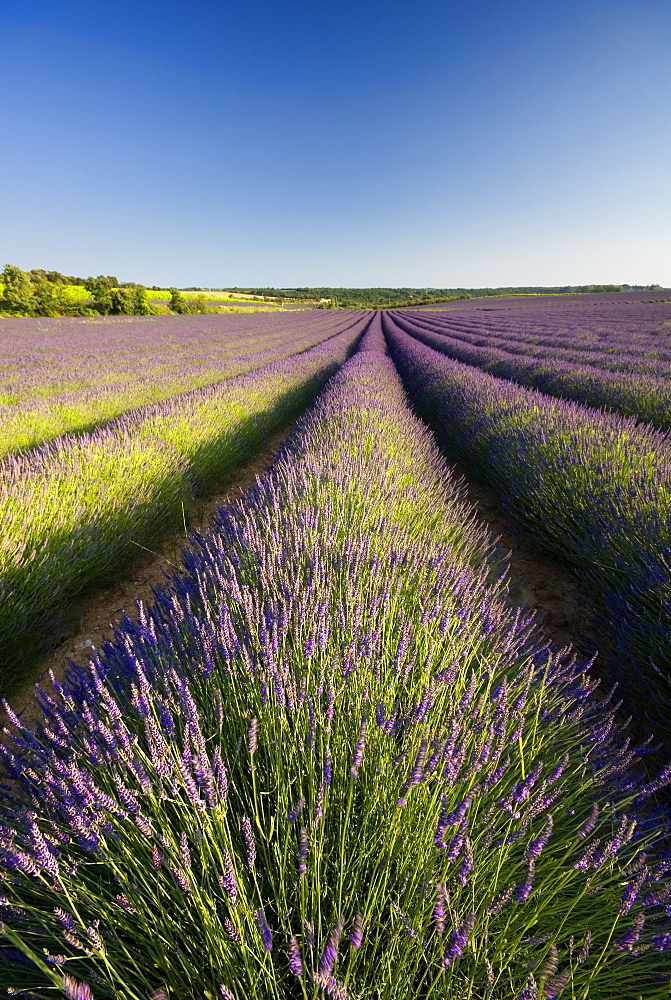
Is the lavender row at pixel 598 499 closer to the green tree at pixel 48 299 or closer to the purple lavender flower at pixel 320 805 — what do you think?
the purple lavender flower at pixel 320 805

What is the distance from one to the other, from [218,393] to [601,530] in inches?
211

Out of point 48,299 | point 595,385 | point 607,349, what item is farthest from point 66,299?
point 595,385

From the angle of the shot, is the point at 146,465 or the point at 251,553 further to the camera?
the point at 146,465

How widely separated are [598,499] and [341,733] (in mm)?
2612

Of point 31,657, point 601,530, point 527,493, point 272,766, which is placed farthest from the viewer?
point 527,493

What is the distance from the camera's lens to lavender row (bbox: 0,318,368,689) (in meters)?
2.45

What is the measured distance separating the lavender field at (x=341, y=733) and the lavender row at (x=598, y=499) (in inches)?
1.0

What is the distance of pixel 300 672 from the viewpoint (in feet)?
4.10

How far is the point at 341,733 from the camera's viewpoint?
3.53 ft

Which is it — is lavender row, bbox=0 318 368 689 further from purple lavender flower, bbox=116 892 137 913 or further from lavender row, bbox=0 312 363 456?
purple lavender flower, bbox=116 892 137 913

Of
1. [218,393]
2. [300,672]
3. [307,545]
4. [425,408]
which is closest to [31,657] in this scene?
[307,545]

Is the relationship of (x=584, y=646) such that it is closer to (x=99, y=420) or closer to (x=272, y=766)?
(x=272, y=766)

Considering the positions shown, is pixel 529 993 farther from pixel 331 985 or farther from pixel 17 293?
pixel 17 293

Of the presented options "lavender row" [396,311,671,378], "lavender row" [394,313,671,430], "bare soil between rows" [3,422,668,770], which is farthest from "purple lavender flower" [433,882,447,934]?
"lavender row" [396,311,671,378]
